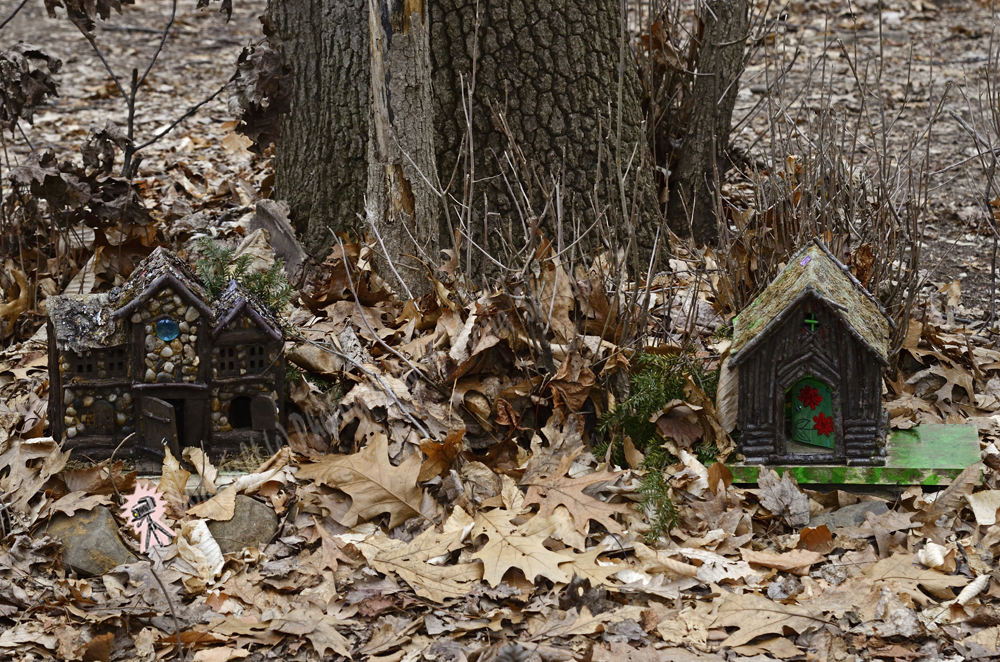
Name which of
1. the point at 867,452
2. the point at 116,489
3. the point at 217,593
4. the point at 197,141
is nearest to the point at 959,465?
the point at 867,452

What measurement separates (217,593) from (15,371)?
1.99 m

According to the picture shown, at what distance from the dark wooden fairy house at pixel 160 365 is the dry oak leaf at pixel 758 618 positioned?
189 centimetres

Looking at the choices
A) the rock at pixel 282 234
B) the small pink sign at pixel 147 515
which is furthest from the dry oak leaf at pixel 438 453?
the rock at pixel 282 234

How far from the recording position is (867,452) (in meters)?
3.67

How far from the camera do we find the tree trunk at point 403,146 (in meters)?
4.24

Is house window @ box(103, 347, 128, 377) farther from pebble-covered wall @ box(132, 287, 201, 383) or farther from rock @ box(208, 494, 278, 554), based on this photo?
rock @ box(208, 494, 278, 554)

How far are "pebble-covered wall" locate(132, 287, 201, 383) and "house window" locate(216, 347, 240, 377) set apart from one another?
80 millimetres

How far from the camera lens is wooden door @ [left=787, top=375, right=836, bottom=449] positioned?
3.68 meters

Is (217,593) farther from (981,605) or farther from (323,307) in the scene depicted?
(981,605)

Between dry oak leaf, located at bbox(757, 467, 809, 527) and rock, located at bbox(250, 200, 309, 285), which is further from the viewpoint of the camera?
rock, located at bbox(250, 200, 309, 285)

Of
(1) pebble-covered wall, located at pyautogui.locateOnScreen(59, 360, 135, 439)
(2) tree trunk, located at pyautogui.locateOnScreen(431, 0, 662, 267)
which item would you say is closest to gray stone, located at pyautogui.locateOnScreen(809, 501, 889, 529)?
(2) tree trunk, located at pyautogui.locateOnScreen(431, 0, 662, 267)

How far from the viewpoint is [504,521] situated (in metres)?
3.44

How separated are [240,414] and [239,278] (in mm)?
573

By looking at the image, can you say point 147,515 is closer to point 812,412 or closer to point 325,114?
point 812,412
